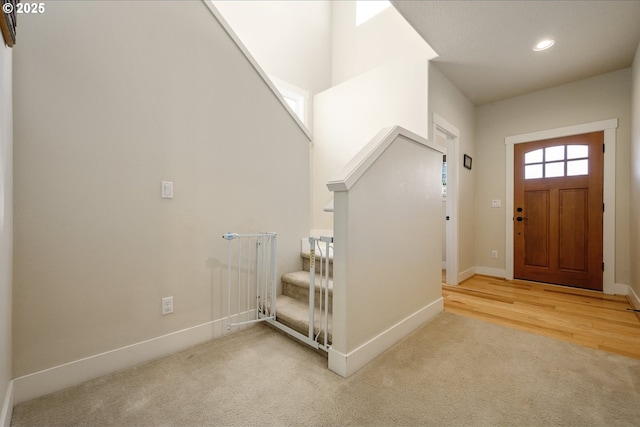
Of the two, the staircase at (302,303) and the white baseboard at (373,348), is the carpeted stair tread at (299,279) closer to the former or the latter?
the staircase at (302,303)

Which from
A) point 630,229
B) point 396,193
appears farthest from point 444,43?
point 630,229

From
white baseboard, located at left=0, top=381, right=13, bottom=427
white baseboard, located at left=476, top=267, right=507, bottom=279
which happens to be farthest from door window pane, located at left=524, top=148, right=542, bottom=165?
white baseboard, located at left=0, top=381, right=13, bottom=427

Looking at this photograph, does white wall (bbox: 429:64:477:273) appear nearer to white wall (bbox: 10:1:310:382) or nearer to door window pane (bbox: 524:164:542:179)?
door window pane (bbox: 524:164:542:179)

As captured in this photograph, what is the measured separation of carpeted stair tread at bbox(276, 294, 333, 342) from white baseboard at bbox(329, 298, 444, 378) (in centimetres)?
24

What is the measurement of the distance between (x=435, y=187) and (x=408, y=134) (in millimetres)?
734

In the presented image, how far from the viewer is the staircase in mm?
1926

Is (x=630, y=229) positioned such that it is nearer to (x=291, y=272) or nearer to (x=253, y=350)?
(x=291, y=272)

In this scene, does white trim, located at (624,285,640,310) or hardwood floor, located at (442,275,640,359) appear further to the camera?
white trim, located at (624,285,640,310)

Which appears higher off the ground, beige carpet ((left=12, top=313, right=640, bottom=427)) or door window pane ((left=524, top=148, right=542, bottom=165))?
door window pane ((left=524, top=148, right=542, bottom=165))

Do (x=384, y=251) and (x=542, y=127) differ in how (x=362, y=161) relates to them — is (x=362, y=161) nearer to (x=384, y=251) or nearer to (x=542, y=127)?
(x=384, y=251)

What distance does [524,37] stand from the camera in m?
2.61

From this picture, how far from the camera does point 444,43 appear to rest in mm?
2744

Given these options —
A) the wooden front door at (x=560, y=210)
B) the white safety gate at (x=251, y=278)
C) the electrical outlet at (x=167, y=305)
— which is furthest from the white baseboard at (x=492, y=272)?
the electrical outlet at (x=167, y=305)

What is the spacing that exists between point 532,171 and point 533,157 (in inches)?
7.8
